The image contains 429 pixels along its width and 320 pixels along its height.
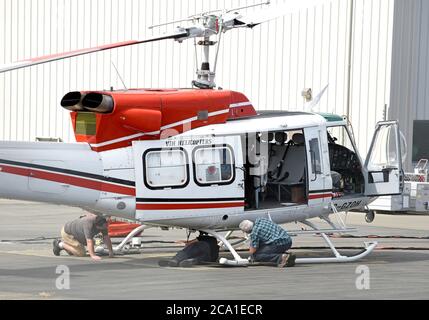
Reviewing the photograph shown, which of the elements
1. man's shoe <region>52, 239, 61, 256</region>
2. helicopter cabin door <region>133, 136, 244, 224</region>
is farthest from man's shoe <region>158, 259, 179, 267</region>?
man's shoe <region>52, 239, 61, 256</region>

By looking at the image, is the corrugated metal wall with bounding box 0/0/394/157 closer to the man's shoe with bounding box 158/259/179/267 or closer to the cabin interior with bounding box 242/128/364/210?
the cabin interior with bounding box 242/128/364/210

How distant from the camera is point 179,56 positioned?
33969 mm

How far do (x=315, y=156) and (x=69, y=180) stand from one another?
4.23m

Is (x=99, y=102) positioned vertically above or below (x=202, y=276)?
above

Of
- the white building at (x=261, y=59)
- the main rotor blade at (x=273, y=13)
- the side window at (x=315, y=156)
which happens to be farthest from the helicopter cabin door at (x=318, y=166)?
the white building at (x=261, y=59)

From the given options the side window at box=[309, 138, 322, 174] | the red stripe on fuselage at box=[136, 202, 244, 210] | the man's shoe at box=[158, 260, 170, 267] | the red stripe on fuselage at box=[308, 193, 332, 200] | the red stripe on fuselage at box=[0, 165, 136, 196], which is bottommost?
the man's shoe at box=[158, 260, 170, 267]

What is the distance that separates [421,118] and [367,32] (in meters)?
3.38

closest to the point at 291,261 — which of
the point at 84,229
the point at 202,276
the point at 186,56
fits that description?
the point at 202,276

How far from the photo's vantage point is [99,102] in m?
15.3

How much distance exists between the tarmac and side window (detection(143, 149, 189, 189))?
4.35 feet

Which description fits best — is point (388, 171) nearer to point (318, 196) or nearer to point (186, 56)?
point (318, 196)

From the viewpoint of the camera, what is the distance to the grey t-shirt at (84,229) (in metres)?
17.1

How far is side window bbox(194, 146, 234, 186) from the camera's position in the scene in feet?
52.4

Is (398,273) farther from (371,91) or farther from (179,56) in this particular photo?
(179,56)
